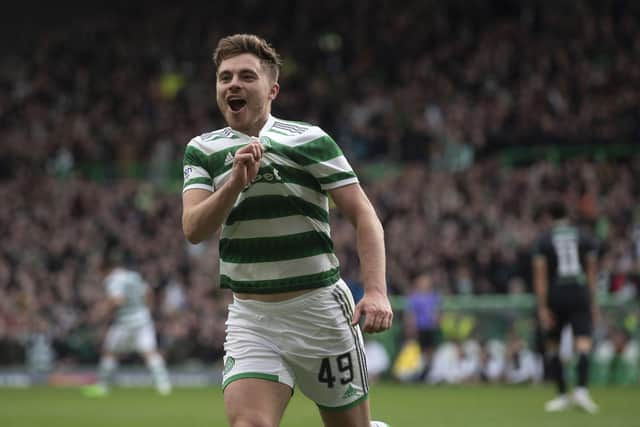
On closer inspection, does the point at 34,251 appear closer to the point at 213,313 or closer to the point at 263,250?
the point at 213,313

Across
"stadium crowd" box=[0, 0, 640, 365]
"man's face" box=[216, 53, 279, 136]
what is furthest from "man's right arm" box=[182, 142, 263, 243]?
"stadium crowd" box=[0, 0, 640, 365]

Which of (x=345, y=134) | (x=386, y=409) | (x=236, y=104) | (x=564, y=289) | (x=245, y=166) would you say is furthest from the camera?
(x=345, y=134)

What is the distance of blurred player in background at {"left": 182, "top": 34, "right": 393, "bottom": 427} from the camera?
17.9 feet

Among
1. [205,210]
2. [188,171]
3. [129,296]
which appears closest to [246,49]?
[188,171]

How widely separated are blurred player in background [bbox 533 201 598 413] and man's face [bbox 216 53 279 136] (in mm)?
8339

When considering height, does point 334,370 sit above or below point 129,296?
above

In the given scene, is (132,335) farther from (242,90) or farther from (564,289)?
(242,90)

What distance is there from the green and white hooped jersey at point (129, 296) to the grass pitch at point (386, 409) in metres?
1.19

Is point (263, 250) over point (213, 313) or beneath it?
over

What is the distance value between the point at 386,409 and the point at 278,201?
8.89 meters

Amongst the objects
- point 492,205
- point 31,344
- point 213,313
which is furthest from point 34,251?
point 492,205

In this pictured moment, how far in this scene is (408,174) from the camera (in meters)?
24.8

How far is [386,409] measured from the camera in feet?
46.0

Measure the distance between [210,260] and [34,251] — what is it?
453cm
